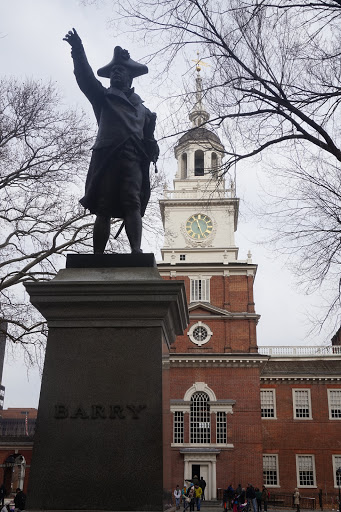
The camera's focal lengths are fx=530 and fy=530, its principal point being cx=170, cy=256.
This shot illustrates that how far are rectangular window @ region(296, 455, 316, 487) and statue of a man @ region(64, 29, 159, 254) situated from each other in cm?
3856

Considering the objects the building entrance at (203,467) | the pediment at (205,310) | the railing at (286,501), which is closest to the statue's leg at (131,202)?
the building entrance at (203,467)

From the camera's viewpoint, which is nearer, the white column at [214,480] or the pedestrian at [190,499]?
the pedestrian at [190,499]

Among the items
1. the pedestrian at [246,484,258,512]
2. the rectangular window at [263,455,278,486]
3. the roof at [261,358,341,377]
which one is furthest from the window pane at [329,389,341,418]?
the pedestrian at [246,484,258,512]

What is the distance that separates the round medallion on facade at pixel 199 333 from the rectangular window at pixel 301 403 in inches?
367

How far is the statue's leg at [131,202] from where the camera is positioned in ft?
17.0

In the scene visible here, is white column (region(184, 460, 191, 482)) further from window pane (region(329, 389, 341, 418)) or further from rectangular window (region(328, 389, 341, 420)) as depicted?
window pane (region(329, 389, 341, 418))

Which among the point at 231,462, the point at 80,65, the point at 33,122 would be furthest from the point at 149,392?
the point at 231,462

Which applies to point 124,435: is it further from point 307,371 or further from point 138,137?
point 307,371

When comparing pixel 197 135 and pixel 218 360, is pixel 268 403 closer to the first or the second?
pixel 218 360

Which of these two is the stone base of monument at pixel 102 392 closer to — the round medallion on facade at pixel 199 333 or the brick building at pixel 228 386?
the brick building at pixel 228 386

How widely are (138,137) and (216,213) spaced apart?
35.5m

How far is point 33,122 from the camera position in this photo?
17.0 metres

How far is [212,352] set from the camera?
1457 inches

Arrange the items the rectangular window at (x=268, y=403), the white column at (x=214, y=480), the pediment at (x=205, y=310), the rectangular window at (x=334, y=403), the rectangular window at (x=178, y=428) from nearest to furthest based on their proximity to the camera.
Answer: the white column at (x=214, y=480) < the rectangular window at (x=178, y=428) < the pediment at (x=205, y=310) < the rectangular window at (x=334, y=403) < the rectangular window at (x=268, y=403)
